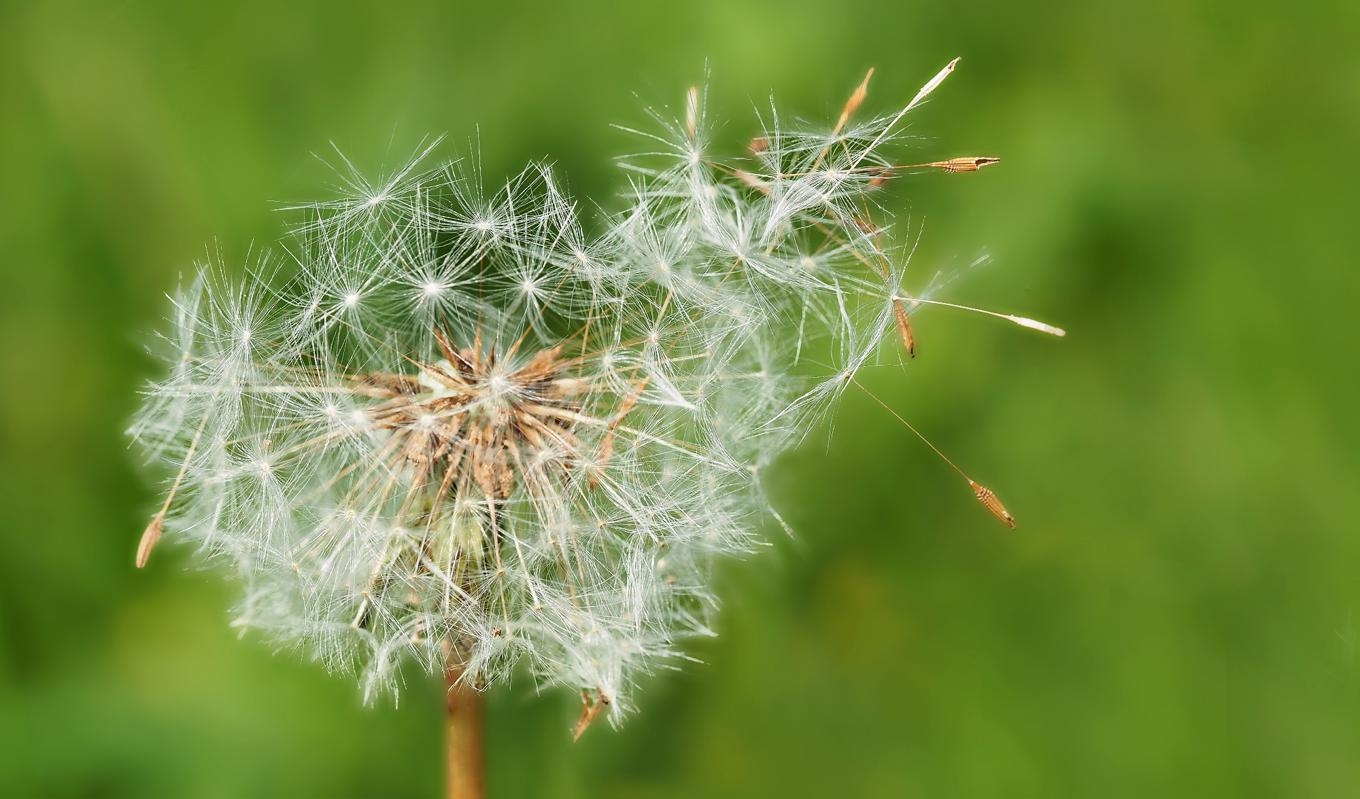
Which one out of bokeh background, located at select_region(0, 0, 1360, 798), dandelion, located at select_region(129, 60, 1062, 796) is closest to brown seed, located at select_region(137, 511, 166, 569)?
dandelion, located at select_region(129, 60, 1062, 796)

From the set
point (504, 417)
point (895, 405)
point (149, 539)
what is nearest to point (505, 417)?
point (504, 417)

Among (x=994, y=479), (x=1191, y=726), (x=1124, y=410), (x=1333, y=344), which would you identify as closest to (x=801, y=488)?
(x=994, y=479)

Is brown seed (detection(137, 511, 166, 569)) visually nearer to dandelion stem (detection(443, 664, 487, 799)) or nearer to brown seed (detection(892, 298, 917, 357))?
dandelion stem (detection(443, 664, 487, 799))

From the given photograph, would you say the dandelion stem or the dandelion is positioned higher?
the dandelion

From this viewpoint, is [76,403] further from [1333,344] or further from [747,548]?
[1333,344]

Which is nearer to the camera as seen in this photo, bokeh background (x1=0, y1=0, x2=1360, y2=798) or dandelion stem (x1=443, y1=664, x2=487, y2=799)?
dandelion stem (x1=443, y1=664, x2=487, y2=799)

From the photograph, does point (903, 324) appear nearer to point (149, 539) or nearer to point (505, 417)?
point (505, 417)

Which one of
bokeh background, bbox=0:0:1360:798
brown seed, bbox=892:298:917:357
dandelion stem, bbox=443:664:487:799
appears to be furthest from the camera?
bokeh background, bbox=0:0:1360:798
